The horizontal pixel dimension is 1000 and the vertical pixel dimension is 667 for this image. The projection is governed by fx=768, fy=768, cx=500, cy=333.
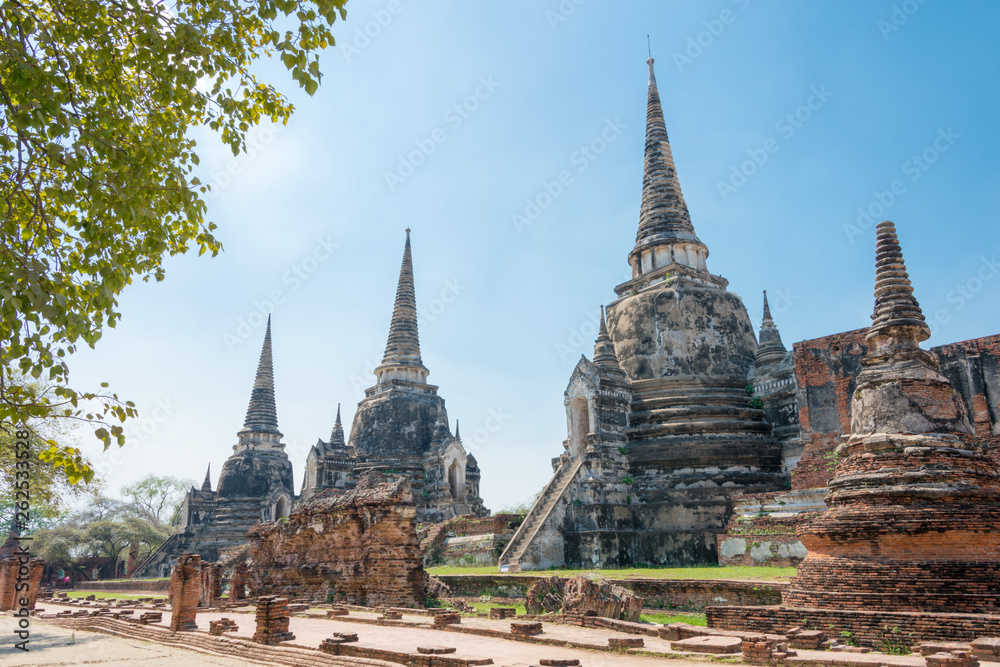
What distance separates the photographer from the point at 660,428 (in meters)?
24.1

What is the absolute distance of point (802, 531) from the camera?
1112 cm

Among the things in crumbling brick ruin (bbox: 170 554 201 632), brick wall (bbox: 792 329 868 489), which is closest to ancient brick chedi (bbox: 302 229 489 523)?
brick wall (bbox: 792 329 868 489)

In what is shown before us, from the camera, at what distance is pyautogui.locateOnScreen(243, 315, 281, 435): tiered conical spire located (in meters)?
41.4

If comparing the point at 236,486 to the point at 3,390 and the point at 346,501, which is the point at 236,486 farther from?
the point at 3,390

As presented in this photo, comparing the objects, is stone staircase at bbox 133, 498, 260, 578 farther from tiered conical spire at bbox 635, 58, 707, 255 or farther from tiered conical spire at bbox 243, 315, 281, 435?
tiered conical spire at bbox 635, 58, 707, 255

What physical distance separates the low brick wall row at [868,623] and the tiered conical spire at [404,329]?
28.8 m

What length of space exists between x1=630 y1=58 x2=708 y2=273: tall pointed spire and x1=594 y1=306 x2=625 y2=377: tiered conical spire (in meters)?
3.98

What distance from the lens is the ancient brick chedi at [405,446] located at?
113ft

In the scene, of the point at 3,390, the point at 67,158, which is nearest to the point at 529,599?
the point at 3,390

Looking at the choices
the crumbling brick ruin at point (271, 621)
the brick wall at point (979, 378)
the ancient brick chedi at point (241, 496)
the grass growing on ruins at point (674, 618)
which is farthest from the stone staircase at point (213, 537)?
the brick wall at point (979, 378)

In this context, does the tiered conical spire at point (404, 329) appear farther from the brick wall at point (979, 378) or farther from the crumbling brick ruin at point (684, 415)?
the brick wall at point (979, 378)

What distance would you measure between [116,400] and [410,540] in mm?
9872

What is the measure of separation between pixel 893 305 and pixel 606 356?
542 inches

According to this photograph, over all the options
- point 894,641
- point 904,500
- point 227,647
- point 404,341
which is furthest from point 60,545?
point 894,641
